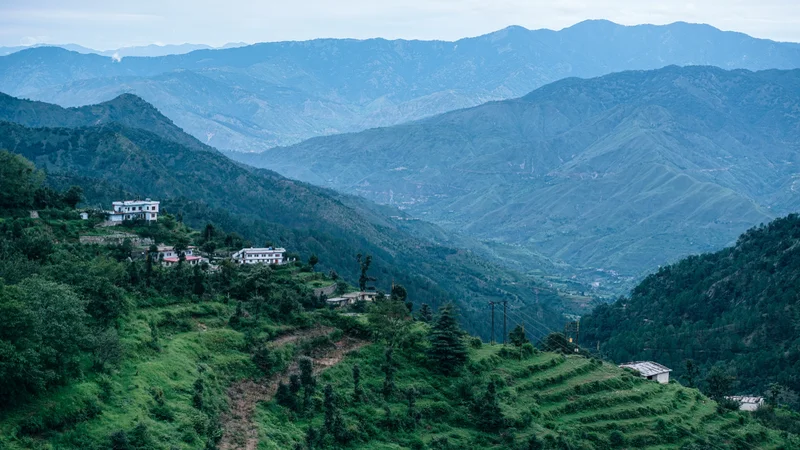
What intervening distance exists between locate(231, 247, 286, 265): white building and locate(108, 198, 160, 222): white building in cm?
1232

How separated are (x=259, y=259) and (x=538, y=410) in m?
46.6

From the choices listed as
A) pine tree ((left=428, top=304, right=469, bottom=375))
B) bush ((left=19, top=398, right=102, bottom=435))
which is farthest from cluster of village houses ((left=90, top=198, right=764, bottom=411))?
bush ((left=19, top=398, right=102, bottom=435))

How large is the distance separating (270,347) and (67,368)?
64.5 feet

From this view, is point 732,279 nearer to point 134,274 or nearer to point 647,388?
point 647,388

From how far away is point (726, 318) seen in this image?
131 meters

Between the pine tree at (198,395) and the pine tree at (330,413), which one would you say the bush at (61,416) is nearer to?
the pine tree at (198,395)

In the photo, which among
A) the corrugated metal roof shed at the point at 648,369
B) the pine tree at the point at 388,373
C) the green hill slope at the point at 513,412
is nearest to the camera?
the green hill slope at the point at 513,412

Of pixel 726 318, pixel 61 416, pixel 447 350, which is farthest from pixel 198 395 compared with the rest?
pixel 726 318

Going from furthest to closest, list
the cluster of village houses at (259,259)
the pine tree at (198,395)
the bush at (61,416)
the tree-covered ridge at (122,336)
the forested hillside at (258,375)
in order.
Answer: the cluster of village houses at (259,259)
the pine tree at (198,395)
the forested hillside at (258,375)
the tree-covered ridge at (122,336)
the bush at (61,416)

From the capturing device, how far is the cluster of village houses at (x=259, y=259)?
89.4 m

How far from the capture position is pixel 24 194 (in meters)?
91.2

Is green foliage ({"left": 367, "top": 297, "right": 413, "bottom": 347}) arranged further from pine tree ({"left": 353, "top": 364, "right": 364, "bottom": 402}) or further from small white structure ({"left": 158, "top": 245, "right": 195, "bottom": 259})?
small white structure ({"left": 158, "top": 245, "right": 195, "bottom": 259})

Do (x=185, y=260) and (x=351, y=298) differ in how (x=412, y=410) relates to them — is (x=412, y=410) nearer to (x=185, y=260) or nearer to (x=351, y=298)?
(x=351, y=298)

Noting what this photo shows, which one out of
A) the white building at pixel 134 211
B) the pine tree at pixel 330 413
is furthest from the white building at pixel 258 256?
the pine tree at pixel 330 413
